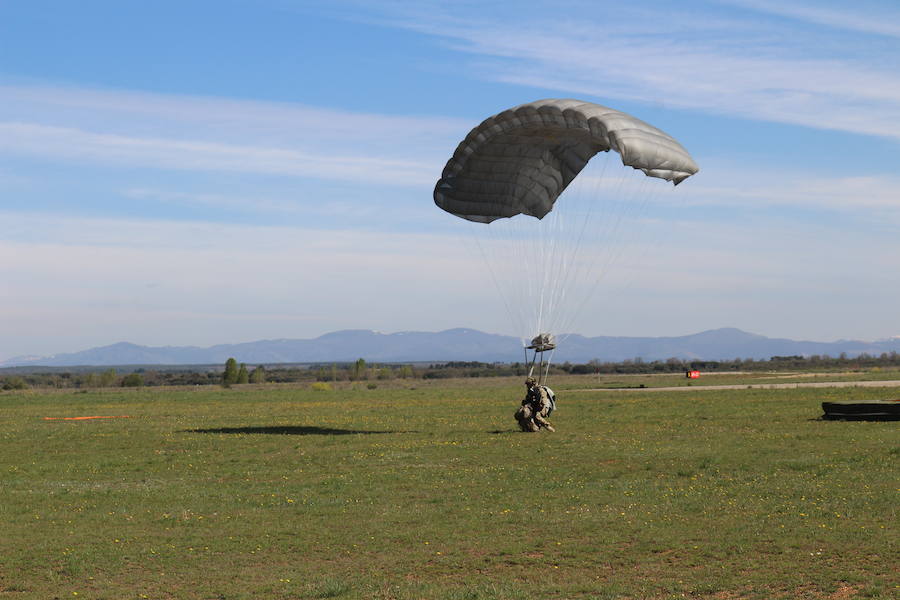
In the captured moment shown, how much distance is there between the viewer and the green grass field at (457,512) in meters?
13.3

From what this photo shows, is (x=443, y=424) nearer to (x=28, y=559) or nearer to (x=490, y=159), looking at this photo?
(x=490, y=159)

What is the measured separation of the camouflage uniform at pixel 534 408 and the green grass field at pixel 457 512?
39.9 inches

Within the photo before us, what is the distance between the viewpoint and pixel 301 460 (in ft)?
85.9

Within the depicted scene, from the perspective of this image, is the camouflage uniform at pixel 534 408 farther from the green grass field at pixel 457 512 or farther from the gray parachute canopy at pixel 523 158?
the gray parachute canopy at pixel 523 158

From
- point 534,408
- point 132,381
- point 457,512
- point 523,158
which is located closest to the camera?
point 457,512

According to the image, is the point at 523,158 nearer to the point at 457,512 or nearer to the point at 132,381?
the point at 457,512

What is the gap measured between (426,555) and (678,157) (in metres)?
15.6

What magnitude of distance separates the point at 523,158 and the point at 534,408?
8.16 meters

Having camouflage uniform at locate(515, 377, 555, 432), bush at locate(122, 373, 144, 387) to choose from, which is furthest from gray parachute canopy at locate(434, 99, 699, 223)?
bush at locate(122, 373, 144, 387)

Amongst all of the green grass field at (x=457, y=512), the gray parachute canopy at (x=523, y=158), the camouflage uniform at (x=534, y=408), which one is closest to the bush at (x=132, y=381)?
the green grass field at (x=457, y=512)

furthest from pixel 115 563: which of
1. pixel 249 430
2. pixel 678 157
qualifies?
pixel 249 430

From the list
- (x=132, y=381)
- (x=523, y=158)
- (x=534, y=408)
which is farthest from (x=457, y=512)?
(x=132, y=381)

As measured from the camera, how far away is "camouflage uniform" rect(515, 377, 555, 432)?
31844 mm

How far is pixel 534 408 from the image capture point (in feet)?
105
